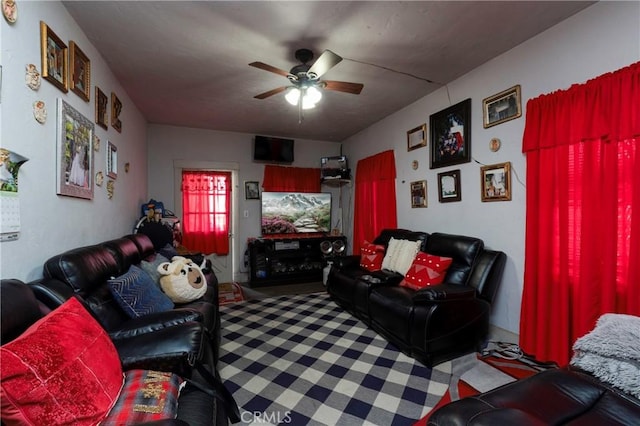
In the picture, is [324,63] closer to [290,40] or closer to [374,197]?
[290,40]

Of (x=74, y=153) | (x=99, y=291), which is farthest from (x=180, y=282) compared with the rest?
(x=74, y=153)

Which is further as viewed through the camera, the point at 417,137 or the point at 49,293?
the point at 417,137

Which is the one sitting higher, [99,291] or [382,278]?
[99,291]

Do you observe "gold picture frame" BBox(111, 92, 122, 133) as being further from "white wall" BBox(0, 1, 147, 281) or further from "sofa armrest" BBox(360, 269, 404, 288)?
"sofa armrest" BBox(360, 269, 404, 288)

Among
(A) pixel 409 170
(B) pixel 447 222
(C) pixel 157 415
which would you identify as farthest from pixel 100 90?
(B) pixel 447 222

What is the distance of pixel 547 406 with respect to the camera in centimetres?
100

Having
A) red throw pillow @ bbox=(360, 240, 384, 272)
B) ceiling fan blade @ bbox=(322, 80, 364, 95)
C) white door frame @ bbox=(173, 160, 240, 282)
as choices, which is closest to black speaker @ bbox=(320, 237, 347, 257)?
red throw pillow @ bbox=(360, 240, 384, 272)

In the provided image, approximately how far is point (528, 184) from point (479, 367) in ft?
5.08

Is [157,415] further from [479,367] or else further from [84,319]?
[479,367]

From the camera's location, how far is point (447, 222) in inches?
123

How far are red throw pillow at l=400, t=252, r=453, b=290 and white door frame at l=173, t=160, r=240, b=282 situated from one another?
312 cm

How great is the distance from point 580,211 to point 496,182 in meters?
0.70

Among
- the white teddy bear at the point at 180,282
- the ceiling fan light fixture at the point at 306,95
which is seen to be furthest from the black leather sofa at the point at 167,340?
the ceiling fan light fixture at the point at 306,95

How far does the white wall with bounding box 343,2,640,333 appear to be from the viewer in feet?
6.02
